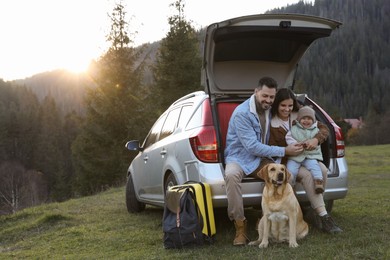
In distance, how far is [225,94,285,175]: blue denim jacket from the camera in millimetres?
4711

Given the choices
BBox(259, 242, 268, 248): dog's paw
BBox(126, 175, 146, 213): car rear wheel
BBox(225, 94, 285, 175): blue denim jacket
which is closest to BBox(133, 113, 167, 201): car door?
BBox(126, 175, 146, 213): car rear wheel

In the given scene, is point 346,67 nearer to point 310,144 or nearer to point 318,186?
point 310,144

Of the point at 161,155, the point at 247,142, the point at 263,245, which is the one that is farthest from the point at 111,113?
the point at 263,245

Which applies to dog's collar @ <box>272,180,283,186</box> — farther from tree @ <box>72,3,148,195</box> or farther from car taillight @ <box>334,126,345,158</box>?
tree @ <box>72,3,148,195</box>

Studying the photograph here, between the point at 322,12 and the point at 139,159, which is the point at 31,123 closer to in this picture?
the point at 139,159

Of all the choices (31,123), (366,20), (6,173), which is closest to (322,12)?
(366,20)

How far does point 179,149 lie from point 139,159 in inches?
93.3

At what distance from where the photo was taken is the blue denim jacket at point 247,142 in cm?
471

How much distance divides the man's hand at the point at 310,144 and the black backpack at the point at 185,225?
4.47 feet

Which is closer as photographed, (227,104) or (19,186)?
(227,104)

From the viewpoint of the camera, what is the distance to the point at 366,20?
156 metres

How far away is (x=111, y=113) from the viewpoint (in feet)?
85.9

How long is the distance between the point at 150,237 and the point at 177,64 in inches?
854

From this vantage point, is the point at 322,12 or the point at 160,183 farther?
the point at 322,12
